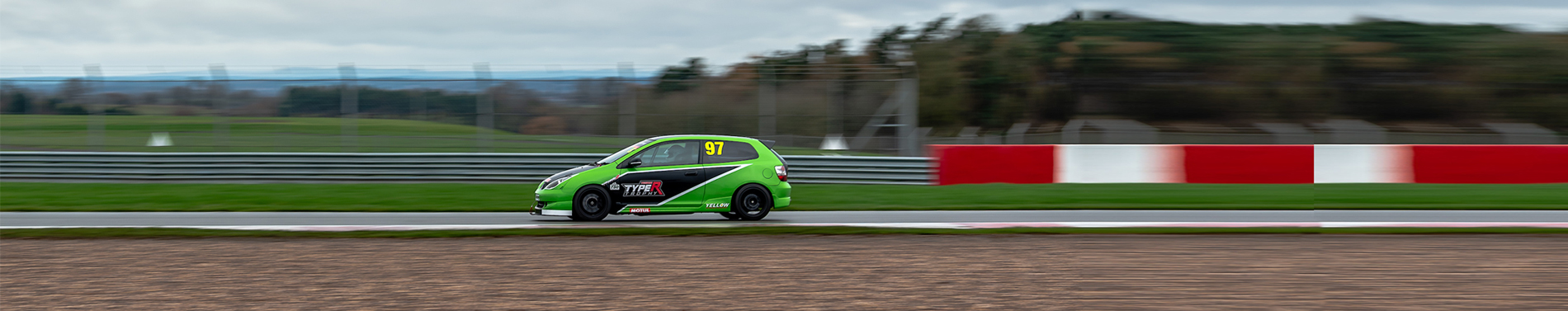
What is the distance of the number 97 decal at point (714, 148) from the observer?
441 inches

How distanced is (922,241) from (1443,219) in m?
5.93

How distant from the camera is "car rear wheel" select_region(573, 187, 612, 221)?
1097 cm

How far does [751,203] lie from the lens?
11.2m

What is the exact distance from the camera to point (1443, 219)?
1113 cm

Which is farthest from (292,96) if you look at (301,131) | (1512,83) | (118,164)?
(1512,83)

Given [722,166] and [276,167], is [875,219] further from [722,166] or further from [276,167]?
[276,167]

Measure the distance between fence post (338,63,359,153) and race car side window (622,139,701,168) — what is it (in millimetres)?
9287

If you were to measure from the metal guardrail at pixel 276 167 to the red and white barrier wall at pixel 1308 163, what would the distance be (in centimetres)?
794

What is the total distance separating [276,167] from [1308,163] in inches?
630

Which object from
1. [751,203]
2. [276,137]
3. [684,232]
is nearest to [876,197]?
[751,203]

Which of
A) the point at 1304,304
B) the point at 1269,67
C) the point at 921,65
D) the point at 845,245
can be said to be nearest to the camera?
the point at 1304,304

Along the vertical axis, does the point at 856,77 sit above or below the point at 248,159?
above

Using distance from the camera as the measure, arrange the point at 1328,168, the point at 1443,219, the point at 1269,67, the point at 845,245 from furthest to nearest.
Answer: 1. the point at 1269,67
2. the point at 1328,168
3. the point at 1443,219
4. the point at 845,245

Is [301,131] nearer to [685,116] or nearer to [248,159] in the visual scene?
[248,159]
